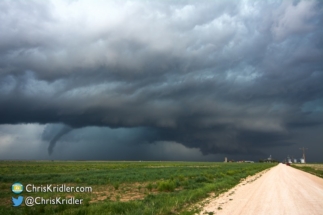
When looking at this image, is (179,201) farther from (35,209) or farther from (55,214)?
(35,209)

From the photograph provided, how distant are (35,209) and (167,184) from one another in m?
13.8

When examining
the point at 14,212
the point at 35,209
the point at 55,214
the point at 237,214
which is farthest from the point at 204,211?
the point at 14,212

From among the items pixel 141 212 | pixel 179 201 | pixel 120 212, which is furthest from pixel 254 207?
pixel 120 212

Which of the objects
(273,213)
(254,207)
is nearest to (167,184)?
(254,207)

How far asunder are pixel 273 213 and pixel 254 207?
2.13 metres

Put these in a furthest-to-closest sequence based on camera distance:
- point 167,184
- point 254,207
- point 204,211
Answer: point 167,184
point 254,207
point 204,211

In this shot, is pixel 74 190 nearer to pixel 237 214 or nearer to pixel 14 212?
pixel 14 212

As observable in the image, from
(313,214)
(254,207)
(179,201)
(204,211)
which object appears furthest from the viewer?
(179,201)

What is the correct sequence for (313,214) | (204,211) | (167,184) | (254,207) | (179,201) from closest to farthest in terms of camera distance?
(313,214) → (204,211) → (254,207) → (179,201) → (167,184)

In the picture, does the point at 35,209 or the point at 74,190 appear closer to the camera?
the point at 35,209

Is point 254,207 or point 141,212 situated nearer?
point 141,212

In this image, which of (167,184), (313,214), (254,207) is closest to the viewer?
(313,214)

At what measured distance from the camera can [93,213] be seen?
49.5 ft

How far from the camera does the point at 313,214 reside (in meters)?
14.6
